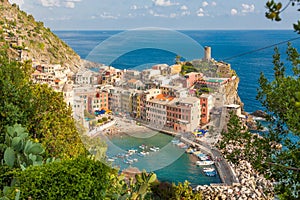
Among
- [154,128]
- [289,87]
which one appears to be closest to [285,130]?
[289,87]

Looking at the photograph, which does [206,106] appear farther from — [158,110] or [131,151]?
[131,151]

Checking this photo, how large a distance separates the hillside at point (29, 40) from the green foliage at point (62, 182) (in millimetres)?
18687

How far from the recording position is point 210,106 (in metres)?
2.38

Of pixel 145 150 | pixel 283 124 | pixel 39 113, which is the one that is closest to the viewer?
pixel 283 124

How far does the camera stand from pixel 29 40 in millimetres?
23266

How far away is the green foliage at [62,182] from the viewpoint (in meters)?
1.84

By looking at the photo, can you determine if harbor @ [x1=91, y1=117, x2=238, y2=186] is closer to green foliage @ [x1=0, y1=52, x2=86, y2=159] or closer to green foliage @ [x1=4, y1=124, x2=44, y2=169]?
green foliage @ [x1=4, y1=124, x2=44, y2=169]

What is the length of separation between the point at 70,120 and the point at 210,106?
5.94ft

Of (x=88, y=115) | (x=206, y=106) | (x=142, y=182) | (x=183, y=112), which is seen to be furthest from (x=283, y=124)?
(x=88, y=115)

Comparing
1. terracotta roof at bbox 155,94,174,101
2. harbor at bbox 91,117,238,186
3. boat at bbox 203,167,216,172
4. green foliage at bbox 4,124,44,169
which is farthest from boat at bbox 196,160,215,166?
green foliage at bbox 4,124,44,169

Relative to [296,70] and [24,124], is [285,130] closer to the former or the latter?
[296,70]

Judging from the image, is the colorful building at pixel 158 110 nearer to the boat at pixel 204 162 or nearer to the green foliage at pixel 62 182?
the green foliage at pixel 62 182

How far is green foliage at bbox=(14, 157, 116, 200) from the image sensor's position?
6.02ft

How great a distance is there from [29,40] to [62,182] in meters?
23.1
